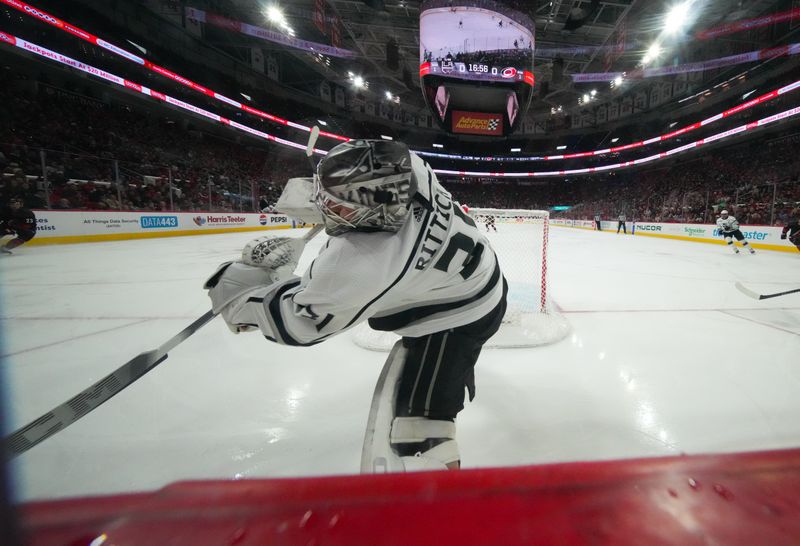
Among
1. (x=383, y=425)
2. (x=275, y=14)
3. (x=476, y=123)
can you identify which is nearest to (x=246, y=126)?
(x=275, y=14)

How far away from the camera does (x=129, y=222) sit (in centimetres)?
944

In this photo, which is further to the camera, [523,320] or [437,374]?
[523,320]

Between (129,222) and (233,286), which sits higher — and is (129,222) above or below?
above

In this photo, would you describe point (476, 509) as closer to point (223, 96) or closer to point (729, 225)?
point (729, 225)

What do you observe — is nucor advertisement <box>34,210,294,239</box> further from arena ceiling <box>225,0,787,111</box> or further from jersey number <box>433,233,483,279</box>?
arena ceiling <box>225,0,787,111</box>

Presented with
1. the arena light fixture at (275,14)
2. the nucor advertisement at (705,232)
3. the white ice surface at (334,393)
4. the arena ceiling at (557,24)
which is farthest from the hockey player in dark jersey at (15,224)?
the nucor advertisement at (705,232)

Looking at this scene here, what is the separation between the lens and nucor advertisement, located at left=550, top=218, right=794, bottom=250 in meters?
9.70

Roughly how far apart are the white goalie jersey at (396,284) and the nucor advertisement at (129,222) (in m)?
8.92

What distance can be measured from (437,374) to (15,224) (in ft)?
28.5

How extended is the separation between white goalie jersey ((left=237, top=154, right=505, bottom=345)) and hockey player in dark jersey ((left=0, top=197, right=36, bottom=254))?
822cm

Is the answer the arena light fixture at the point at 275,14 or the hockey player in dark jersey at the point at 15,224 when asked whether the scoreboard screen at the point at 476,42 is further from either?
the hockey player in dark jersey at the point at 15,224

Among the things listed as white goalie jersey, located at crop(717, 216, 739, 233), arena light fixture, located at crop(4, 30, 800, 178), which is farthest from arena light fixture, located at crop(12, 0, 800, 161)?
white goalie jersey, located at crop(717, 216, 739, 233)

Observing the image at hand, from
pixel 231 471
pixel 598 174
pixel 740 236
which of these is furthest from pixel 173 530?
pixel 598 174

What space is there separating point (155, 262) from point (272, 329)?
6048mm
